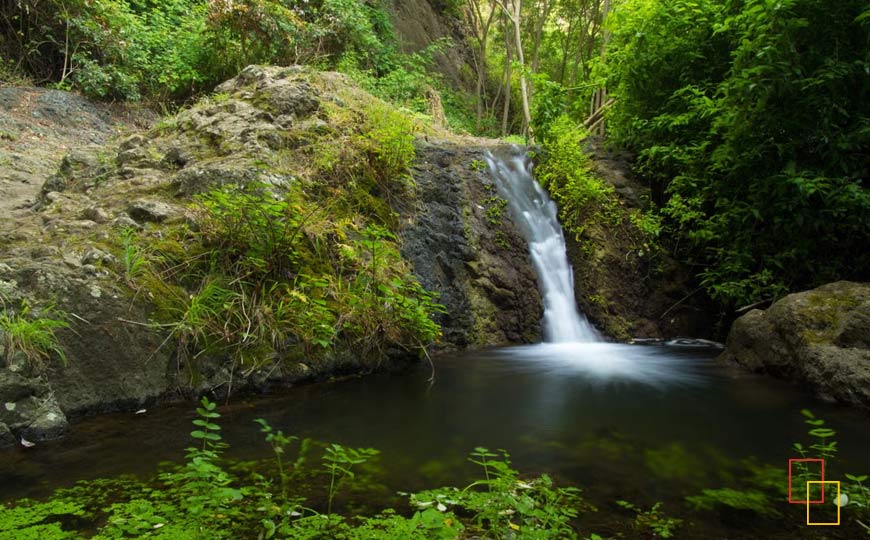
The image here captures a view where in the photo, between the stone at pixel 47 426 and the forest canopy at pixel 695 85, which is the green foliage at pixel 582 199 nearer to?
the forest canopy at pixel 695 85

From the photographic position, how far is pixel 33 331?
3080mm

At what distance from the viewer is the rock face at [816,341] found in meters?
4.14

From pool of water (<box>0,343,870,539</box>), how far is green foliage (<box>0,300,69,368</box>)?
455mm

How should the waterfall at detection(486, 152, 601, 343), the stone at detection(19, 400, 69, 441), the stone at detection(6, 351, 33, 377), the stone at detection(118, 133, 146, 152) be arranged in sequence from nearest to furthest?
the stone at detection(19, 400, 69, 441) < the stone at detection(6, 351, 33, 377) < the stone at detection(118, 133, 146, 152) < the waterfall at detection(486, 152, 601, 343)

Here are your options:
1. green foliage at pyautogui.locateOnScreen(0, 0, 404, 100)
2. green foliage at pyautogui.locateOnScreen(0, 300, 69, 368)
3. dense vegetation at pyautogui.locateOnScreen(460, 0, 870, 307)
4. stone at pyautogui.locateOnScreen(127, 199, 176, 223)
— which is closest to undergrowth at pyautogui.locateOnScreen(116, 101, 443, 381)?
stone at pyautogui.locateOnScreen(127, 199, 176, 223)

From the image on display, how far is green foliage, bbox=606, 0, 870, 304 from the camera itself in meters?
4.98

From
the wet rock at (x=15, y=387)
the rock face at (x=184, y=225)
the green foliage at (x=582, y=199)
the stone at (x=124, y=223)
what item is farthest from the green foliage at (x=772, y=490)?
the green foliage at (x=582, y=199)

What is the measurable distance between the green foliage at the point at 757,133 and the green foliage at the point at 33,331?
6017mm

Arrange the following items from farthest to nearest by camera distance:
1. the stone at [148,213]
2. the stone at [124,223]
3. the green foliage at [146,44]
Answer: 1. the green foliage at [146,44]
2. the stone at [148,213]
3. the stone at [124,223]

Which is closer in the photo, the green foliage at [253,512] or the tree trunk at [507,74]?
the green foliage at [253,512]

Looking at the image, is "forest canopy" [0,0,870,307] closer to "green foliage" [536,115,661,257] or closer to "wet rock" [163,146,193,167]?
"green foliage" [536,115,661,257]

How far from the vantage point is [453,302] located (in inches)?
227

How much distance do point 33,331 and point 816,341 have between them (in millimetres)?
5738

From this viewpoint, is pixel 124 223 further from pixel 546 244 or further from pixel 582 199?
pixel 582 199
